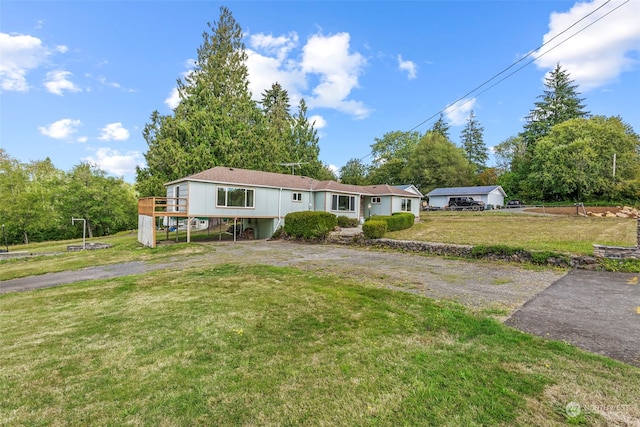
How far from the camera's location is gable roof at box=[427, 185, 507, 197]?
37125 millimetres

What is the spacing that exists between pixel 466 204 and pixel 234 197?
2867 cm

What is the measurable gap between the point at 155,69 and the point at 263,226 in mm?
12898

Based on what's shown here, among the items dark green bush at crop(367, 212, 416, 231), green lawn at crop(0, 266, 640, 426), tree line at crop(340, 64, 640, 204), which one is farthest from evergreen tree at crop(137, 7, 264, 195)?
green lawn at crop(0, 266, 640, 426)

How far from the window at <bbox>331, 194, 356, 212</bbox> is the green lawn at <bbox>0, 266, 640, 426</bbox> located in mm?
16053

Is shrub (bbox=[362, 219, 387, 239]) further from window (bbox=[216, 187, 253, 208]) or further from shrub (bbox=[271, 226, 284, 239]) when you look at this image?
window (bbox=[216, 187, 253, 208])

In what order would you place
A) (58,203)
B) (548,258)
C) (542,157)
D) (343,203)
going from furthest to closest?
1. (542,157)
2. (58,203)
3. (343,203)
4. (548,258)

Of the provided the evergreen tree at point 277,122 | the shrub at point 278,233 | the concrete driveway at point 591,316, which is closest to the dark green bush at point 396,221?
the shrub at point 278,233

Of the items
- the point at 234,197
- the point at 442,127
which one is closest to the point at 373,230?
the point at 234,197

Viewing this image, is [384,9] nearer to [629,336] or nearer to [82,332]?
[629,336]

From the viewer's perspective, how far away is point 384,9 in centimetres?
1536

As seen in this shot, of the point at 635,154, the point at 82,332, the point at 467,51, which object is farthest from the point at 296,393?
the point at 635,154

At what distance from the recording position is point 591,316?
4.73m

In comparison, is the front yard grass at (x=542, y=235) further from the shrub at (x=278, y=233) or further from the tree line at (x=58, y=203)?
the tree line at (x=58, y=203)

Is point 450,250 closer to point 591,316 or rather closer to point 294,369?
point 591,316
